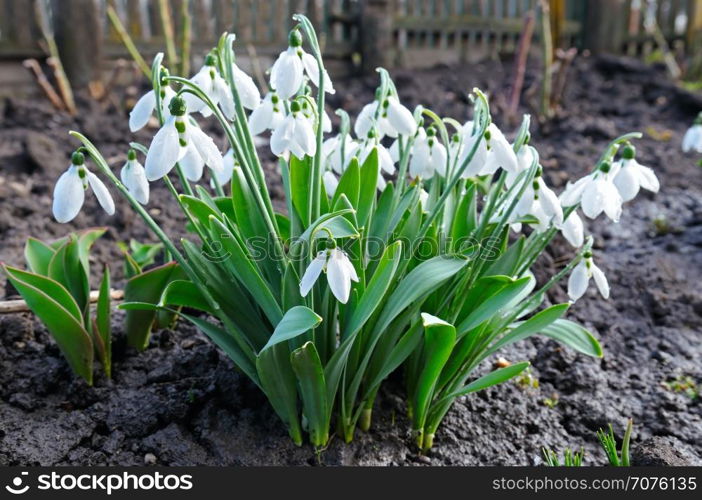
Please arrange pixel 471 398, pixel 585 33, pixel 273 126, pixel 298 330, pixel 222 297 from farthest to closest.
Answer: pixel 585 33
pixel 471 398
pixel 222 297
pixel 273 126
pixel 298 330

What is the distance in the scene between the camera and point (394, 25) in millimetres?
6113

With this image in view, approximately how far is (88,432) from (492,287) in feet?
3.57

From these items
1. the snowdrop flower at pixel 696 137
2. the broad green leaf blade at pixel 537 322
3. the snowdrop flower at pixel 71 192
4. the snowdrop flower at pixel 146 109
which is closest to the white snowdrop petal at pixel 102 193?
the snowdrop flower at pixel 71 192

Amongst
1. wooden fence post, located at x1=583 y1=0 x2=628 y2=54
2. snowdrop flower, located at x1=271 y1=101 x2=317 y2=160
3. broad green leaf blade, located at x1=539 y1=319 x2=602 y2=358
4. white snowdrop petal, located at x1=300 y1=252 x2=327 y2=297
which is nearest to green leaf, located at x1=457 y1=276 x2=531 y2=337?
broad green leaf blade, located at x1=539 y1=319 x2=602 y2=358

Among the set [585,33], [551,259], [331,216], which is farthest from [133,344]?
[585,33]

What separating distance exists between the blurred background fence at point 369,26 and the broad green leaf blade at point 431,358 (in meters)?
3.33

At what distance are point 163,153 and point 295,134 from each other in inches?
10.7

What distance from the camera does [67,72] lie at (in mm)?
4922

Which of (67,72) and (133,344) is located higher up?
(67,72)

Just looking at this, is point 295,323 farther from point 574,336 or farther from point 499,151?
point 574,336

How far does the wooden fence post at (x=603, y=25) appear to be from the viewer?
273 inches

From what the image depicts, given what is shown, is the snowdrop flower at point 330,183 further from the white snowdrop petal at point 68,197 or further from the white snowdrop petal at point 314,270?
the white snowdrop petal at point 68,197

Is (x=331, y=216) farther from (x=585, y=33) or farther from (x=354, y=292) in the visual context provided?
(x=585, y=33)

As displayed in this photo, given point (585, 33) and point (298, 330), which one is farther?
point (585, 33)
